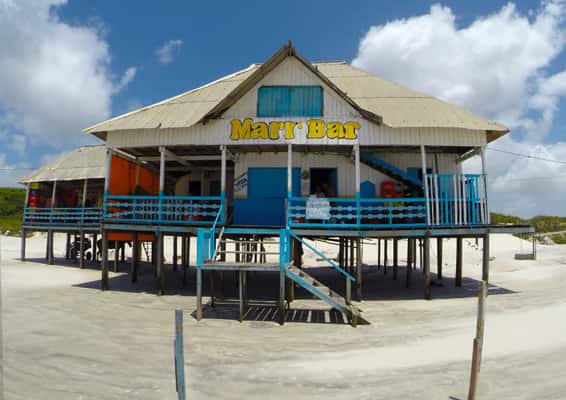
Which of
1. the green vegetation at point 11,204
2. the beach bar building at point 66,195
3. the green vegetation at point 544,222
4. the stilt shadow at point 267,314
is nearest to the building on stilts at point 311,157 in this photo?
the stilt shadow at point 267,314

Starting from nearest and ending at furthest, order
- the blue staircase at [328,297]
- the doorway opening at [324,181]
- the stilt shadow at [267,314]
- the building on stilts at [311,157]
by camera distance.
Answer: the blue staircase at [328,297] → the stilt shadow at [267,314] → the building on stilts at [311,157] → the doorway opening at [324,181]

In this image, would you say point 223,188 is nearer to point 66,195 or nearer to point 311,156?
point 311,156

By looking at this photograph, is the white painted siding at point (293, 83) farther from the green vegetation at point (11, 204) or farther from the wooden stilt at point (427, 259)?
the green vegetation at point (11, 204)

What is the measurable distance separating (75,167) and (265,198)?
15646 millimetres

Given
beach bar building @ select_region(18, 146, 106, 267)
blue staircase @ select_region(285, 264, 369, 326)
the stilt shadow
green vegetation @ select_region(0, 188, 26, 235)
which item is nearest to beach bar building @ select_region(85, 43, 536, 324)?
blue staircase @ select_region(285, 264, 369, 326)

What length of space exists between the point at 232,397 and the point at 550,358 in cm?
648

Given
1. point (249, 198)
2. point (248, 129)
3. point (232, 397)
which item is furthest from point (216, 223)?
point (232, 397)

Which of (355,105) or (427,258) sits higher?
(355,105)

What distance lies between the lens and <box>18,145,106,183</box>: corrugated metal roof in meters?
25.4

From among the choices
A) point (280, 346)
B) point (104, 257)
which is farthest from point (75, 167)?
point (280, 346)

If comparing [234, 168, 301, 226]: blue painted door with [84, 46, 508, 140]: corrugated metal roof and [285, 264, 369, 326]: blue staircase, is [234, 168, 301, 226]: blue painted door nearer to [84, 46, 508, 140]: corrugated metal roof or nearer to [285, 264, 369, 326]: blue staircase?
[84, 46, 508, 140]: corrugated metal roof

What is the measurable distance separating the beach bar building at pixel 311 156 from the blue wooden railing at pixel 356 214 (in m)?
0.05

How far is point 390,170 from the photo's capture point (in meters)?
16.6

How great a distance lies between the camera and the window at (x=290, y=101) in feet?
49.9
